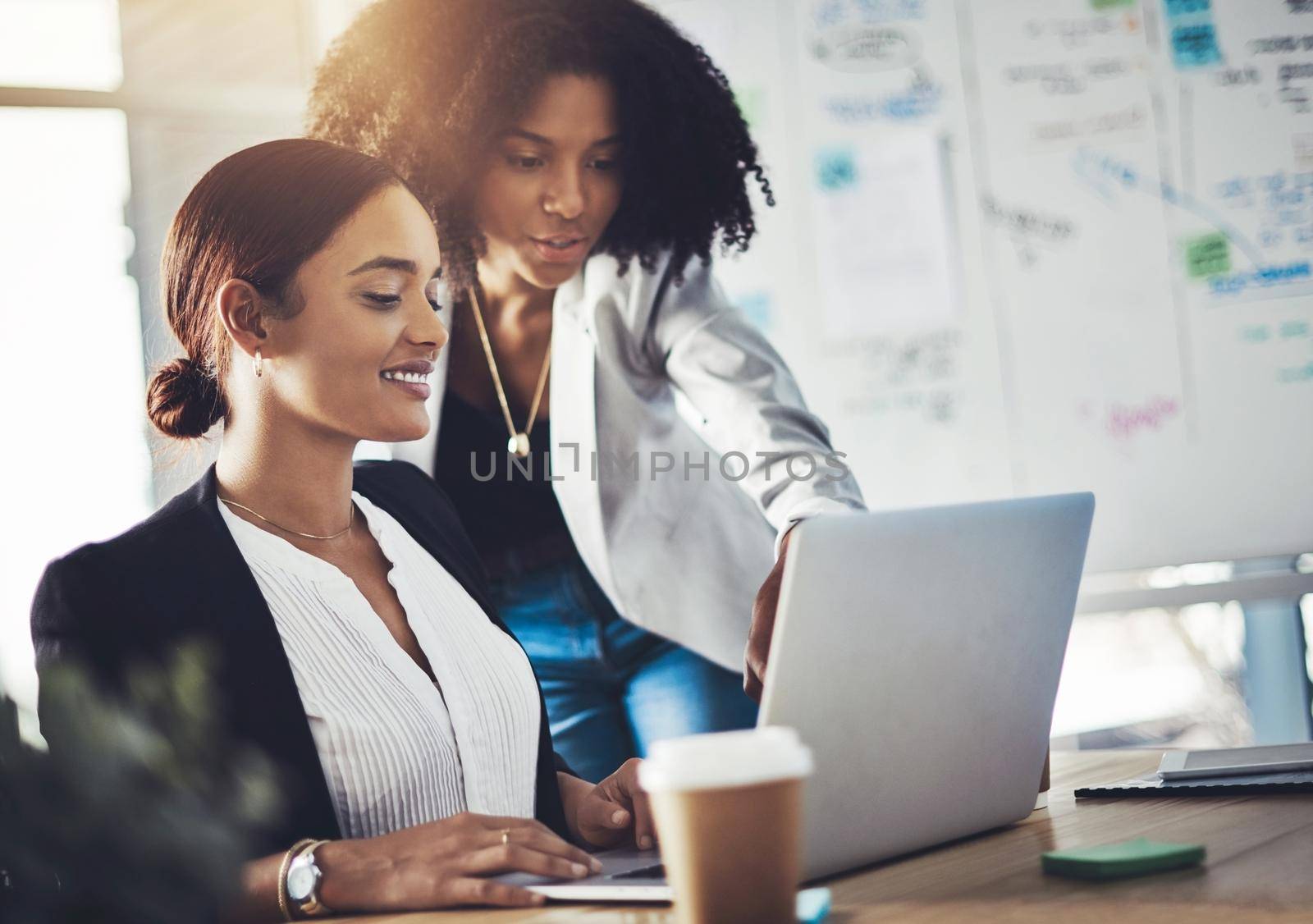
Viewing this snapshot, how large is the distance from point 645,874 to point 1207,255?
1.88 m

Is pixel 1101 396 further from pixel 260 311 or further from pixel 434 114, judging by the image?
pixel 260 311

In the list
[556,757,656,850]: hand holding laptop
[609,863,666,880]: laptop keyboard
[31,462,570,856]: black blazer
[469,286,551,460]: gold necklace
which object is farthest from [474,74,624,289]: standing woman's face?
[609,863,666,880]: laptop keyboard

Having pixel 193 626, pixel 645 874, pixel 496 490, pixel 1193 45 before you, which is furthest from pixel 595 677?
pixel 1193 45

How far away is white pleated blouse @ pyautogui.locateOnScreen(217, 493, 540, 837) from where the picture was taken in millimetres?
1238

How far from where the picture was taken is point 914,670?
85cm

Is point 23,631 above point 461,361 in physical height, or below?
below

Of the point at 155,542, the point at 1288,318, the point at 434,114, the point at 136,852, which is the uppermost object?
the point at 434,114

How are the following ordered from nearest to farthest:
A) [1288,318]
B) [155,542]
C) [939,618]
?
[939,618] → [155,542] → [1288,318]

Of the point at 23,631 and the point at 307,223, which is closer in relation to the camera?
the point at 307,223

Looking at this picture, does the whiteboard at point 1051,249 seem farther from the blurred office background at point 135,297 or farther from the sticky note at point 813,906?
the sticky note at point 813,906

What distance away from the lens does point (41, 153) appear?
2514 mm

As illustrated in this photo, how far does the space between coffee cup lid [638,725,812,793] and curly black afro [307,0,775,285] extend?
5.41 ft

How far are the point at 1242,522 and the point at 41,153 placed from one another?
2.31 metres

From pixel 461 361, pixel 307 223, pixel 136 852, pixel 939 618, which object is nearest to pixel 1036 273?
pixel 461 361
